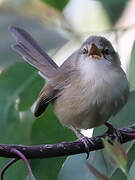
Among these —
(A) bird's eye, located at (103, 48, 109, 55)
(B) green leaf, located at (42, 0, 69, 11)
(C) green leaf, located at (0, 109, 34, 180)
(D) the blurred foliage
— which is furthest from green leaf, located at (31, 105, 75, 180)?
(D) the blurred foliage

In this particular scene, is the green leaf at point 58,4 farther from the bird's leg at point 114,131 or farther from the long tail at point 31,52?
the bird's leg at point 114,131

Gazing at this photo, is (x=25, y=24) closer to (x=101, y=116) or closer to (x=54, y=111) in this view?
(x=54, y=111)

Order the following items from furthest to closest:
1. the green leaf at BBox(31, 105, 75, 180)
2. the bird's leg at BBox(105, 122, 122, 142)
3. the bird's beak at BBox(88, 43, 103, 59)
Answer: the bird's beak at BBox(88, 43, 103, 59)
the green leaf at BBox(31, 105, 75, 180)
the bird's leg at BBox(105, 122, 122, 142)

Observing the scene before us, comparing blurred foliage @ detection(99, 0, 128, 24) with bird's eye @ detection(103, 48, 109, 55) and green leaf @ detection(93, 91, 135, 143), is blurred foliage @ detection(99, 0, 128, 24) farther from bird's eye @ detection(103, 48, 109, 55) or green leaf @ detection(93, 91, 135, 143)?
green leaf @ detection(93, 91, 135, 143)

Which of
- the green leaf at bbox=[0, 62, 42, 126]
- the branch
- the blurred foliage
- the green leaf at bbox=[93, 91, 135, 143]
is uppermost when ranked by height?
the green leaf at bbox=[0, 62, 42, 126]

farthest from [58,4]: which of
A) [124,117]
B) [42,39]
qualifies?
[42,39]

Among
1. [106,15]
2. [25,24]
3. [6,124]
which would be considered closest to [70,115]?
[6,124]

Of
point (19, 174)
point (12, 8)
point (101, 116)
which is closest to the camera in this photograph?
point (19, 174)
